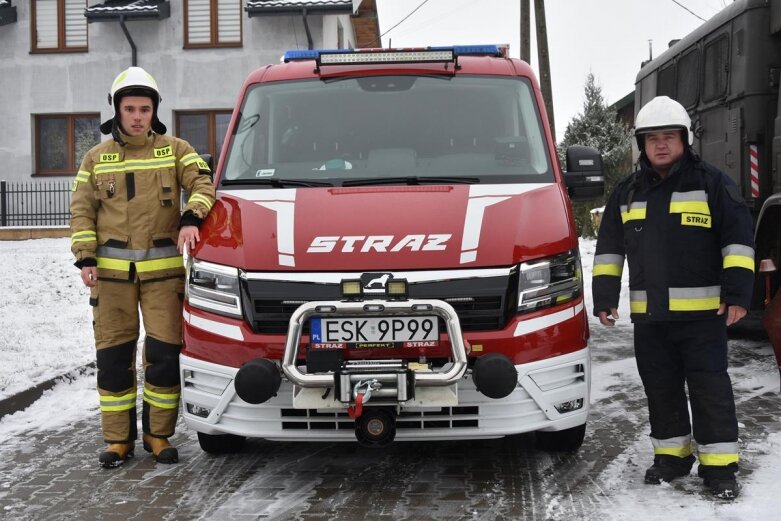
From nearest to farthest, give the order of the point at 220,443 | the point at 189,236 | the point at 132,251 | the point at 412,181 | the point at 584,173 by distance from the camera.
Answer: the point at 189,236 < the point at 412,181 < the point at 132,251 < the point at 220,443 < the point at 584,173

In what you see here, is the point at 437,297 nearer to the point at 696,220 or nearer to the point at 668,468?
the point at 696,220

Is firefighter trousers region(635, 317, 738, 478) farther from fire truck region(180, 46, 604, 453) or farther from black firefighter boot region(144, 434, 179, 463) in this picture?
black firefighter boot region(144, 434, 179, 463)

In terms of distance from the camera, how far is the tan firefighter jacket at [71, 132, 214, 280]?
502 centimetres

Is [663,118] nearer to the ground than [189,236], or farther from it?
farther from it

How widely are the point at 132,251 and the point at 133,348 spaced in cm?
56

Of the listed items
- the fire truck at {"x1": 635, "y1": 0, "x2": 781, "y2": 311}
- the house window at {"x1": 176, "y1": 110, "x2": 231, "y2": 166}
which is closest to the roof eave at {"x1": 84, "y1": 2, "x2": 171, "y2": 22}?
the house window at {"x1": 176, "y1": 110, "x2": 231, "y2": 166}

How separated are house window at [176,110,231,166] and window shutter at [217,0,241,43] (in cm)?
172

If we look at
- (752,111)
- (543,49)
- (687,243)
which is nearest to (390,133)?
(687,243)

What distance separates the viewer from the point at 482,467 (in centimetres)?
492

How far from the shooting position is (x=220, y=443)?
5133mm

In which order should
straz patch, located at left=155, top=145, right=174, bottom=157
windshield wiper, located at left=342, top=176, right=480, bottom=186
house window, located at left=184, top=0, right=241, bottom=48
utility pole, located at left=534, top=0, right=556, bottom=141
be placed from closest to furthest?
1. windshield wiper, located at left=342, top=176, right=480, bottom=186
2. straz patch, located at left=155, top=145, right=174, bottom=157
3. utility pole, located at left=534, top=0, right=556, bottom=141
4. house window, located at left=184, top=0, right=241, bottom=48

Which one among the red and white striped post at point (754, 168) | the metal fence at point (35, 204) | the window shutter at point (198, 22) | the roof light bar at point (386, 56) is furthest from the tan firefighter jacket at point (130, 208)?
the window shutter at point (198, 22)

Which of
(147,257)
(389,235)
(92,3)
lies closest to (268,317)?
(389,235)

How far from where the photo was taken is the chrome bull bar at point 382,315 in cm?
402
